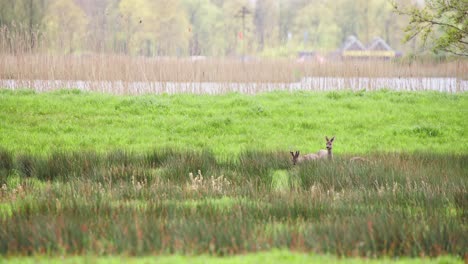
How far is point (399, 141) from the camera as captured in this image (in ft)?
43.7

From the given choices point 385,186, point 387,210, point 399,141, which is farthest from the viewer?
point 399,141

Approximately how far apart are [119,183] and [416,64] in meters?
15.4

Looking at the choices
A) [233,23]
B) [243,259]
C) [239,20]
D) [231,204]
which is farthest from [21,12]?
[243,259]

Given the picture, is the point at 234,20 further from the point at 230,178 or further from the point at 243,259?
the point at 243,259

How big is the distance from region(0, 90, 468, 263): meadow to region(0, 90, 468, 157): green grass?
1.7 inches

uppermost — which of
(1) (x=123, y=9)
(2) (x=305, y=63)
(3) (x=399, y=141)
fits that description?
(1) (x=123, y=9)

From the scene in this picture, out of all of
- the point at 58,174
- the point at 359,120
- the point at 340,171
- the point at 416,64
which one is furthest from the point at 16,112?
the point at 416,64

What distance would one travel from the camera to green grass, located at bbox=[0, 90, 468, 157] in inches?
509

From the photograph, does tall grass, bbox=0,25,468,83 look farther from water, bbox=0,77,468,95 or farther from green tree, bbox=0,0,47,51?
green tree, bbox=0,0,47,51

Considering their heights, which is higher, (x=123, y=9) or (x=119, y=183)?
(x=123, y=9)

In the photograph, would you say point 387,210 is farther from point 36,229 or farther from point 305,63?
point 305,63

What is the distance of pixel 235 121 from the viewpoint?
14.7m

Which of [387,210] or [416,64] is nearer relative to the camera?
[387,210]

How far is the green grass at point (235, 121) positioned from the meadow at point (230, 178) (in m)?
0.04
